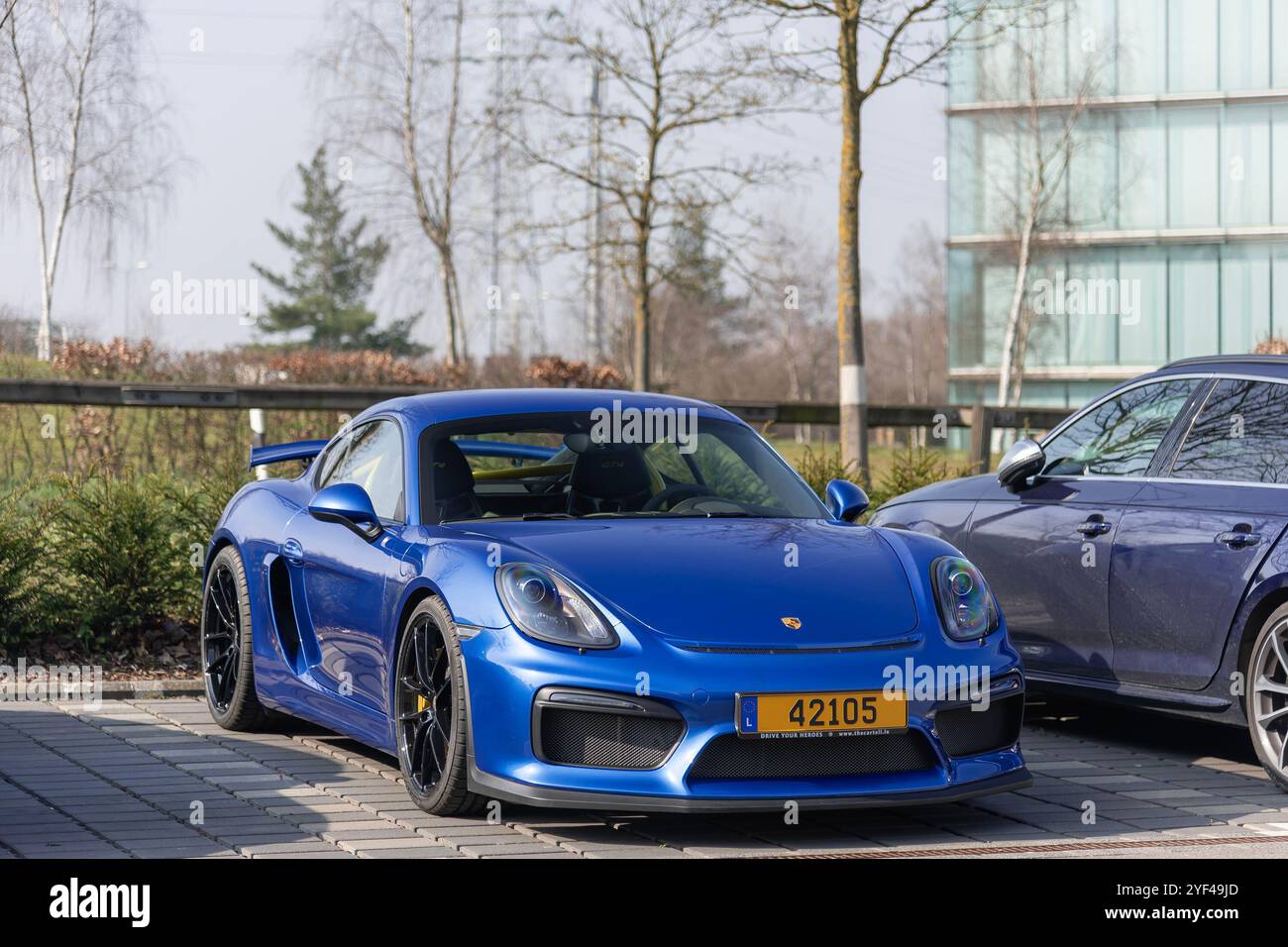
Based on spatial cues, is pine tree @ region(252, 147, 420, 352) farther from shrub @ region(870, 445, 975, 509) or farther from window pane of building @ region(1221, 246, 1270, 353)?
shrub @ region(870, 445, 975, 509)

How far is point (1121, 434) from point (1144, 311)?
47.4 meters

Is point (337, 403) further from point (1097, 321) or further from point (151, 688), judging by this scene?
point (1097, 321)

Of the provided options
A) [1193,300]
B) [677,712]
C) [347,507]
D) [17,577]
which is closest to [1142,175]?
[1193,300]

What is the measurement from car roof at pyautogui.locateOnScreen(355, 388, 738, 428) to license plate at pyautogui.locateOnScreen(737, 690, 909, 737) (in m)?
1.91

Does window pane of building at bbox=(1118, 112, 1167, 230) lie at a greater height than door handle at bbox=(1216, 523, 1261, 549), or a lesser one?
greater

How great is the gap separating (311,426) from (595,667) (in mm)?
9472

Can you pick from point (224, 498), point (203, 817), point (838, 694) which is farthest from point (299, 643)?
point (224, 498)

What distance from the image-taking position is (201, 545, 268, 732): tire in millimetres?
7410

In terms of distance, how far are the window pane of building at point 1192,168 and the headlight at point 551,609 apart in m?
49.9

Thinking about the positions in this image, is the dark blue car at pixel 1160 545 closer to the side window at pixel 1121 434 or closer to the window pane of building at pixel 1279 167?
the side window at pixel 1121 434

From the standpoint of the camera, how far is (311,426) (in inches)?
562

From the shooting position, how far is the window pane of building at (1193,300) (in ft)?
170

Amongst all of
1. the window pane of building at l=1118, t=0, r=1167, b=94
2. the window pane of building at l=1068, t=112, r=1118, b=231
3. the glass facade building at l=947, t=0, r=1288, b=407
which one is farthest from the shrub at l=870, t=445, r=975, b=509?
the window pane of building at l=1118, t=0, r=1167, b=94

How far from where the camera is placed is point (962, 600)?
577 cm
